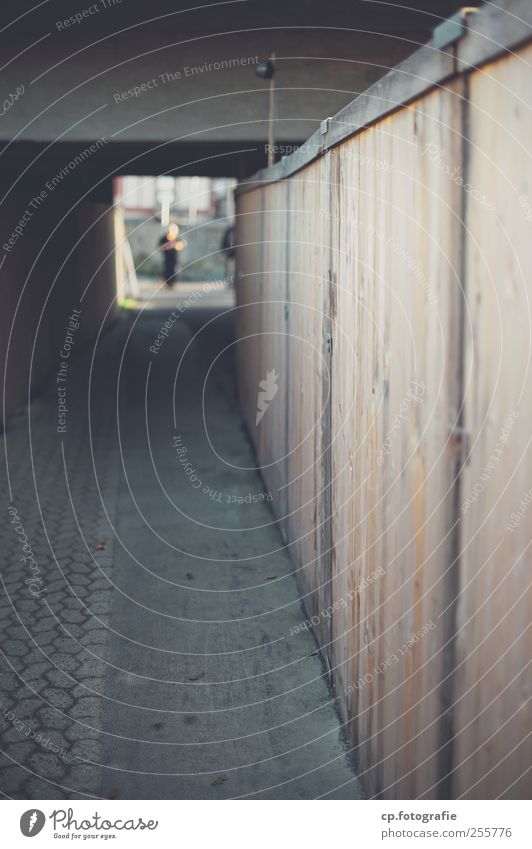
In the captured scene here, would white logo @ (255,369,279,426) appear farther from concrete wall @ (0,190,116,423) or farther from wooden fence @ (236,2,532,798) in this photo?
concrete wall @ (0,190,116,423)

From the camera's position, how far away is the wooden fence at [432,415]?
2254 millimetres

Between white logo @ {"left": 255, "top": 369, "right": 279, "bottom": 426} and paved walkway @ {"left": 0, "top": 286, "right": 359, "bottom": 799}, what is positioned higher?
white logo @ {"left": 255, "top": 369, "right": 279, "bottom": 426}

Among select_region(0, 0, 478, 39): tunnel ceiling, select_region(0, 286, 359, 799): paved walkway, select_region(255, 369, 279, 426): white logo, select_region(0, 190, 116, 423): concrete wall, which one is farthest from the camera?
select_region(0, 190, 116, 423): concrete wall

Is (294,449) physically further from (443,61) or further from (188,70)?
(188,70)

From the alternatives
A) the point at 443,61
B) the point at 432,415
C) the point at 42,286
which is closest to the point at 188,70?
the point at 42,286

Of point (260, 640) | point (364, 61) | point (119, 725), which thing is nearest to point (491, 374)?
point (119, 725)

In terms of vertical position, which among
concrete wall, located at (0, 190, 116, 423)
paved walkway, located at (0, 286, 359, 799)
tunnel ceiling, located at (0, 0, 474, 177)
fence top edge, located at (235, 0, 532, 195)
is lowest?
paved walkway, located at (0, 286, 359, 799)

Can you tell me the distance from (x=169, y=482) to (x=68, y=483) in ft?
2.93

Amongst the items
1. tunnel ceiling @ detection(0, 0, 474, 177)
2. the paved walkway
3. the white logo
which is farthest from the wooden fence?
tunnel ceiling @ detection(0, 0, 474, 177)

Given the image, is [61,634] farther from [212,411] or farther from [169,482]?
[212,411]

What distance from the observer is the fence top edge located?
210 cm

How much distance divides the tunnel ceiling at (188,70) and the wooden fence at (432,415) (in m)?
5.82

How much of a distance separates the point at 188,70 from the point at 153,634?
22.3 ft

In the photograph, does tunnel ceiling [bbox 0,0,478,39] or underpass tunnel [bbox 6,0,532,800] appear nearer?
underpass tunnel [bbox 6,0,532,800]
